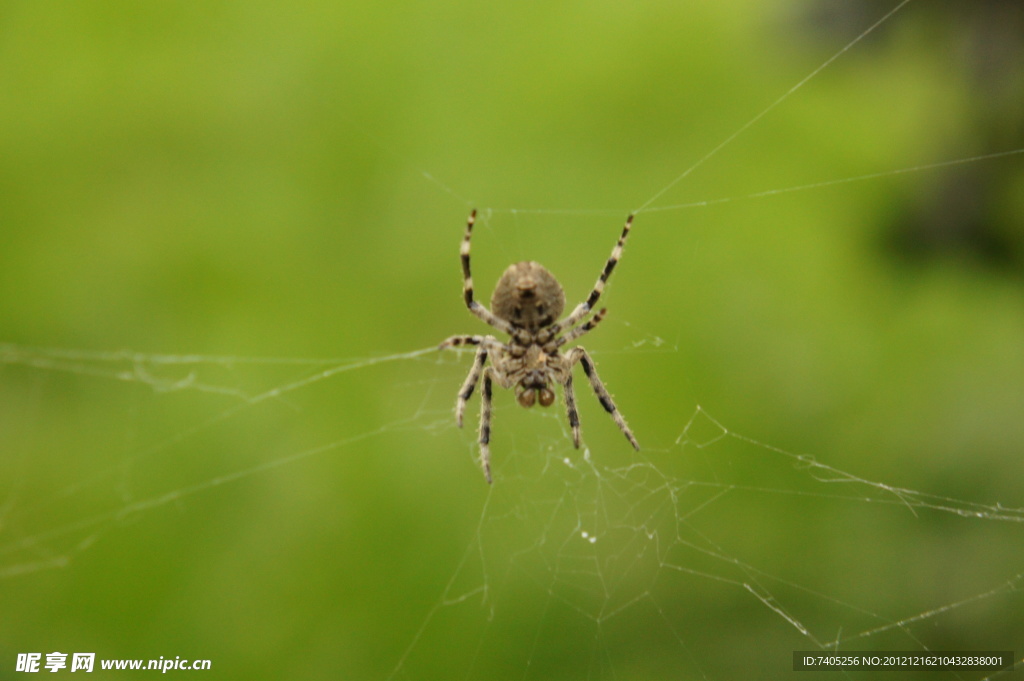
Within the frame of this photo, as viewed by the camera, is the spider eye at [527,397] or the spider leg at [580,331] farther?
the spider eye at [527,397]

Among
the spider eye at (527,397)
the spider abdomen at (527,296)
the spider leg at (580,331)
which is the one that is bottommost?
the spider eye at (527,397)

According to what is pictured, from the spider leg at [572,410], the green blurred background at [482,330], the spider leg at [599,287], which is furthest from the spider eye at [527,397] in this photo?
the green blurred background at [482,330]

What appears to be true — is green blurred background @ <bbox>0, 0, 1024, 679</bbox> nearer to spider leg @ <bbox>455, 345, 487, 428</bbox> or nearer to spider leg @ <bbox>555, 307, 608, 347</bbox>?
spider leg @ <bbox>455, 345, 487, 428</bbox>

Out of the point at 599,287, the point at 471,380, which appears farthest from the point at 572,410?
the point at 599,287

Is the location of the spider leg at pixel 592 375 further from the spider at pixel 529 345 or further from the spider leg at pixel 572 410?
the spider leg at pixel 572 410

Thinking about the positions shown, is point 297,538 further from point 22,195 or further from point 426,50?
point 426,50

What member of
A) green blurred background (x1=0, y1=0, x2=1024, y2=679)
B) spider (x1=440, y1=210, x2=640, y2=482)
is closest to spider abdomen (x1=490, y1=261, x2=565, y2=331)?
spider (x1=440, y1=210, x2=640, y2=482)

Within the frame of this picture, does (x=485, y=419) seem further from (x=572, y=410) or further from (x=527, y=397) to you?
(x=572, y=410)

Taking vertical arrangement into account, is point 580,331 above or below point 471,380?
above
